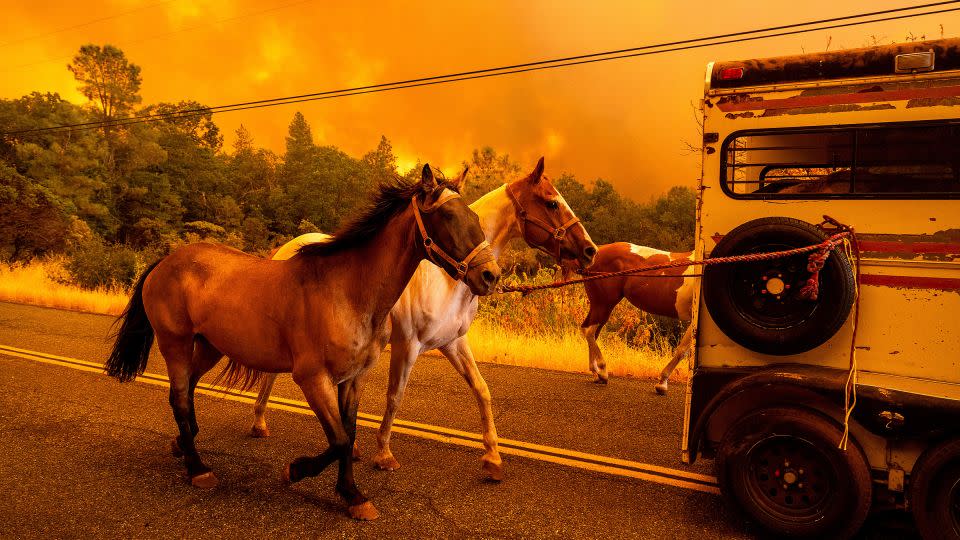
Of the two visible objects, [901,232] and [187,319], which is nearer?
[901,232]

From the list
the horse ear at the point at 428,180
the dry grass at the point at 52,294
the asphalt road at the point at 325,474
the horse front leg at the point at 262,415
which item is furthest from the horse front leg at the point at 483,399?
the dry grass at the point at 52,294

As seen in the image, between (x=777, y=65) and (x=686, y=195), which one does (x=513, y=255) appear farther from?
(x=686, y=195)

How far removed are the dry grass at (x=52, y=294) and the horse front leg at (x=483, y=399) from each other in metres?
10.6

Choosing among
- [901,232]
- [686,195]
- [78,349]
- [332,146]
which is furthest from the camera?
[332,146]

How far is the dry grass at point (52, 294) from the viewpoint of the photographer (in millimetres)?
12805

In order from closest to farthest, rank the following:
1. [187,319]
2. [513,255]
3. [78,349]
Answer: [187,319], [78,349], [513,255]

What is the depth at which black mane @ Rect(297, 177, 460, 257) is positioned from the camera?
409 cm

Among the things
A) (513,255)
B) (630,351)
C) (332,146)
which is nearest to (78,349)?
(630,351)

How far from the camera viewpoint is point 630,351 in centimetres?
897

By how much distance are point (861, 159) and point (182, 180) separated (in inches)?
1970

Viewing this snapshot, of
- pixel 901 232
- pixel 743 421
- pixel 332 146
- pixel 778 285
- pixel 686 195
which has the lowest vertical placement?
pixel 743 421

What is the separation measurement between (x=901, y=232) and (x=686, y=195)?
1780 inches

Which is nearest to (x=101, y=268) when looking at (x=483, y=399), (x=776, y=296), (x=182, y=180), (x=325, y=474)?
(x=325, y=474)

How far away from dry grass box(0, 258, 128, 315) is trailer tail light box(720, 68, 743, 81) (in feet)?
42.3
